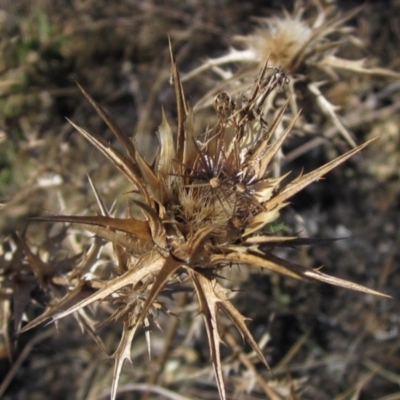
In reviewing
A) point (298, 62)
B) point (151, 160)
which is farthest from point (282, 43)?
point (151, 160)

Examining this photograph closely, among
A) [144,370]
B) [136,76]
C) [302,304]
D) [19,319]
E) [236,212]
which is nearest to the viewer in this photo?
[236,212]

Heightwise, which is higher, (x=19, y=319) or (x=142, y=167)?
(x=142, y=167)

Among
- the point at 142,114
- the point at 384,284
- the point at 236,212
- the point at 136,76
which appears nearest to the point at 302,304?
the point at 384,284

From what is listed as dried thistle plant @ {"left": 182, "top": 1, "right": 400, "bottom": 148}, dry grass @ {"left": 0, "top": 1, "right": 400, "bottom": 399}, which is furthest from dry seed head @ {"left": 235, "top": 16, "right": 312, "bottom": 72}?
dry grass @ {"left": 0, "top": 1, "right": 400, "bottom": 399}

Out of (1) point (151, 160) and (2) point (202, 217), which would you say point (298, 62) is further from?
(1) point (151, 160)

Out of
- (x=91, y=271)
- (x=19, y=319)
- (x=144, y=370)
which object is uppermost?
(x=91, y=271)

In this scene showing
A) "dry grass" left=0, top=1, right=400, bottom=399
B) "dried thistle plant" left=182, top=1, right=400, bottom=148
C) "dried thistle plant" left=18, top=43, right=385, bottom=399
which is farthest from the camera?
"dry grass" left=0, top=1, right=400, bottom=399

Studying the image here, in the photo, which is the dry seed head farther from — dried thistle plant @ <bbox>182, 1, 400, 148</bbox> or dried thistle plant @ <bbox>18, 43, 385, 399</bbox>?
dried thistle plant @ <bbox>18, 43, 385, 399</bbox>

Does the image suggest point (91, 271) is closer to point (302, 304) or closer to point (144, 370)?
point (144, 370)
